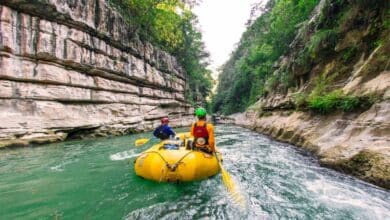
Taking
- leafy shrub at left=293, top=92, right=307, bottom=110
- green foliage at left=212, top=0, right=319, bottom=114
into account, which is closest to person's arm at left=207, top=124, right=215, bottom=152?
leafy shrub at left=293, top=92, right=307, bottom=110

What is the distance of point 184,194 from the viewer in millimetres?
4254

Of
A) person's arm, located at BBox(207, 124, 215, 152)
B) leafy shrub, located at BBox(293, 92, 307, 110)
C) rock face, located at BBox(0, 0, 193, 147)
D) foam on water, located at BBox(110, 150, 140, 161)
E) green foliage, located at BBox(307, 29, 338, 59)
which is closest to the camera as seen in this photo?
person's arm, located at BBox(207, 124, 215, 152)

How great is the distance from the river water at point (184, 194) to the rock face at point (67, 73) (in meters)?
4.60

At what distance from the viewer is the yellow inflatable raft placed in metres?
4.65

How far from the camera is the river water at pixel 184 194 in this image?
3.45 m

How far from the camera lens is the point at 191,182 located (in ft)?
15.9

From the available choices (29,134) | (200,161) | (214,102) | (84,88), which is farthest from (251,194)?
(214,102)

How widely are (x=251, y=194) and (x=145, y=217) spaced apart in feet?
6.25

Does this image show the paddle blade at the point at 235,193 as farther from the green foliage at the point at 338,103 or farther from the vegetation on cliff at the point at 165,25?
the vegetation on cliff at the point at 165,25

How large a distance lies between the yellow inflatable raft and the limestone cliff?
2.98m

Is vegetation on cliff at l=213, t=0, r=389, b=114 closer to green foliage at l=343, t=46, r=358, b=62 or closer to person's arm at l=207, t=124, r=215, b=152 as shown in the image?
green foliage at l=343, t=46, r=358, b=62

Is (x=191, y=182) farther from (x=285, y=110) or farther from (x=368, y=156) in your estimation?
(x=285, y=110)

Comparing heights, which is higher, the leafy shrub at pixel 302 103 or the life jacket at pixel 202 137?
the leafy shrub at pixel 302 103

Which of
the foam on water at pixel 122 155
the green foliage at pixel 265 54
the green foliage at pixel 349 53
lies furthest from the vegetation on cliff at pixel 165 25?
the green foliage at pixel 349 53
